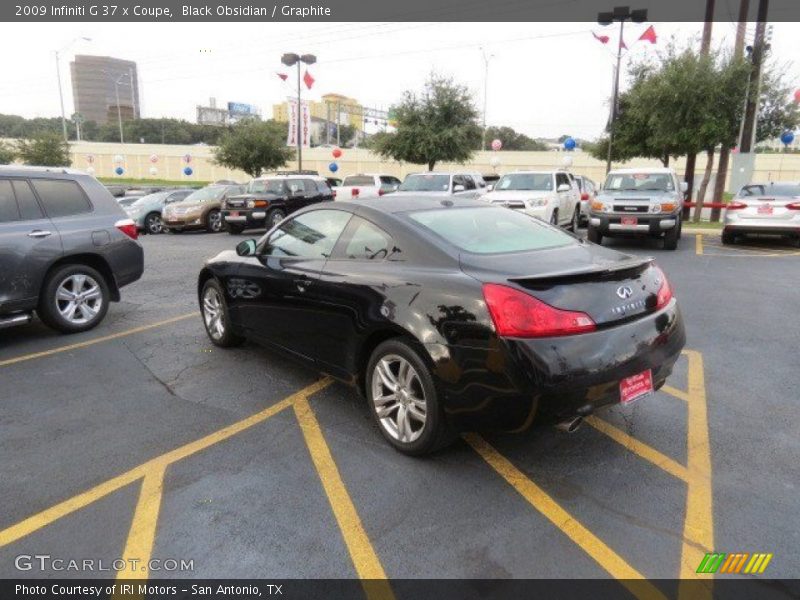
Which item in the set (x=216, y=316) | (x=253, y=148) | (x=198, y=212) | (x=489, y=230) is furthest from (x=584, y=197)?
(x=253, y=148)

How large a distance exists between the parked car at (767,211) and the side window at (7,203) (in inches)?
516

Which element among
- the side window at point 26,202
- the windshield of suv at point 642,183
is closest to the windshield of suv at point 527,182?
the windshield of suv at point 642,183

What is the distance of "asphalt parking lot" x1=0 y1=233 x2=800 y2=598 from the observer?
2664 millimetres

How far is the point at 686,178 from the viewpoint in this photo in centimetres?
1983

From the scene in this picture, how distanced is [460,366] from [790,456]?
2142mm

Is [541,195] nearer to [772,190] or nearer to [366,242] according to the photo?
[772,190]

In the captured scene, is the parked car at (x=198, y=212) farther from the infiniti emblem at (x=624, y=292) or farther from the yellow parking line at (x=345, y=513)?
the infiniti emblem at (x=624, y=292)

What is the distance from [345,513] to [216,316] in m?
3.18

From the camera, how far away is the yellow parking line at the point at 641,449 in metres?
3.35

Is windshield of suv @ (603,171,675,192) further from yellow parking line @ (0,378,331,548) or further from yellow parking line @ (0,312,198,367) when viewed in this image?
yellow parking line @ (0,378,331,548)

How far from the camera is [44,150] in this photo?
38562mm

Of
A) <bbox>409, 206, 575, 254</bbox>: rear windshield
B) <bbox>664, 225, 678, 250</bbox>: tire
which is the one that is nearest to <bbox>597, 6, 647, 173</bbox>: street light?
<bbox>664, 225, 678, 250</bbox>: tire

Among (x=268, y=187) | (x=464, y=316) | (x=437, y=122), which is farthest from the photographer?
(x=437, y=122)

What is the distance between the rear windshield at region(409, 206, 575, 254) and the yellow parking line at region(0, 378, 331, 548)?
1.71 meters
